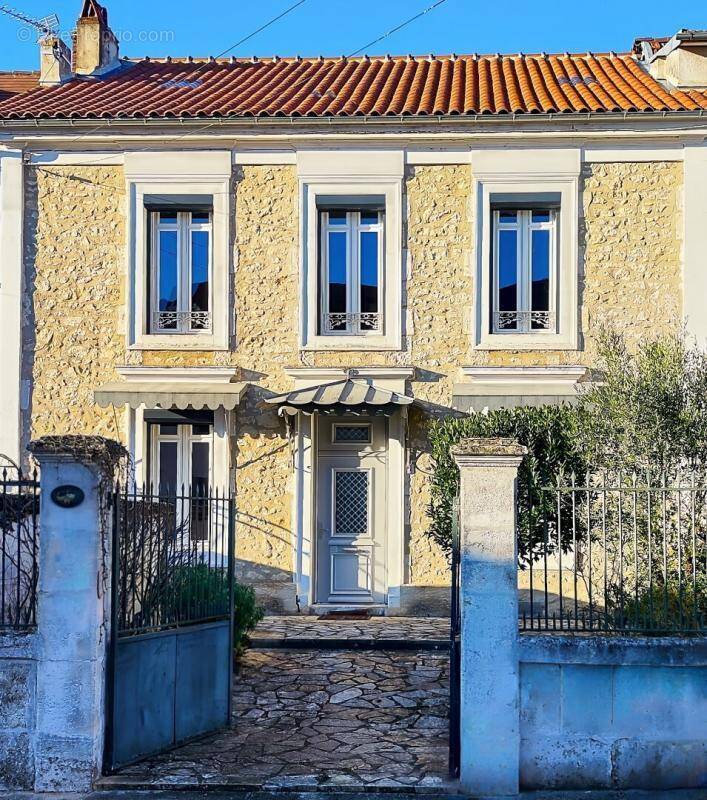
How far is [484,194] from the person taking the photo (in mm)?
13547

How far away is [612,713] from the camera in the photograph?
6742 millimetres

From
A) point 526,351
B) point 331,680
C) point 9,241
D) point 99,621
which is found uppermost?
point 9,241

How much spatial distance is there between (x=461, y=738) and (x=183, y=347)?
827 centimetres

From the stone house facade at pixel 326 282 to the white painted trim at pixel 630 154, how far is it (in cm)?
3

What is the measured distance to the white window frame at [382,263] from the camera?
13.6 metres

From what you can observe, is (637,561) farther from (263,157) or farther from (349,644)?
(263,157)

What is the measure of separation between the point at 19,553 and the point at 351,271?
778 cm

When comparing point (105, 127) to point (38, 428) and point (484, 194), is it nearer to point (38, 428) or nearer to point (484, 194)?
point (38, 428)

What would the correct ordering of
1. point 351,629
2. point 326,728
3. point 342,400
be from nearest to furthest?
point 326,728 → point 351,629 → point 342,400

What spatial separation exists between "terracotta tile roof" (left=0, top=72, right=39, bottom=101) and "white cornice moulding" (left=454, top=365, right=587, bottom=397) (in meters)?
9.02

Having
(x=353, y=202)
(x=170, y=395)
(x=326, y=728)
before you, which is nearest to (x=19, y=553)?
(x=326, y=728)

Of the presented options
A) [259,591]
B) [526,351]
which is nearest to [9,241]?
[259,591]

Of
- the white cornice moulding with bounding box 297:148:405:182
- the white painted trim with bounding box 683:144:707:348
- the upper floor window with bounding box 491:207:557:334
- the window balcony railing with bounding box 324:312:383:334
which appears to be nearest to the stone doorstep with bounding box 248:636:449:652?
the window balcony railing with bounding box 324:312:383:334

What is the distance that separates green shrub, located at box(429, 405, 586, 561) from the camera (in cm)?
988
